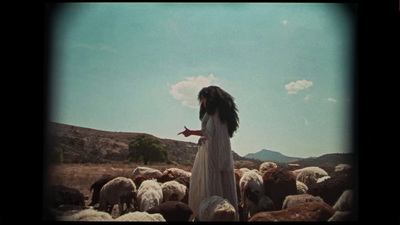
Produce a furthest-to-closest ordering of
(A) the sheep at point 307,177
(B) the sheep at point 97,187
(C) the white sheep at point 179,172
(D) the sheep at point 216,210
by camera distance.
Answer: (A) the sheep at point 307,177 < (C) the white sheep at point 179,172 < (B) the sheep at point 97,187 < (D) the sheep at point 216,210

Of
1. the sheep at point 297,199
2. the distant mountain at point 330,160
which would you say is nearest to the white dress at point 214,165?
the sheep at point 297,199

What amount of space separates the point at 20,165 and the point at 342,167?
4503 mm

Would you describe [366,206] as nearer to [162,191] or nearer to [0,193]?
[162,191]

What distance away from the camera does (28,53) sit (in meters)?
6.63

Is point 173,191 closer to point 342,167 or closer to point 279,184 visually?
point 279,184

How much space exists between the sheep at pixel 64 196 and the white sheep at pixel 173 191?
1.18 metres

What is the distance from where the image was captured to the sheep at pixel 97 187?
706cm

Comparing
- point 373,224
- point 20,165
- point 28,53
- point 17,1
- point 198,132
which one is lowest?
point 373,224

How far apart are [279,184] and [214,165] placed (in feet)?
3.28

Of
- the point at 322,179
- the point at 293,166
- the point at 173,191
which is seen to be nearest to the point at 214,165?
the point at 173,191

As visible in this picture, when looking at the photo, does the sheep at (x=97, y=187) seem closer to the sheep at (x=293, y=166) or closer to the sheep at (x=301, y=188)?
the sheep at (x=293, y=166)

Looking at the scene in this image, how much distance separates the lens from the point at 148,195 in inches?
276

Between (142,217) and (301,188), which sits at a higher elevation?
(301,188)

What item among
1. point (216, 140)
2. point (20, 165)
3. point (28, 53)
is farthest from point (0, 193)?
point (216, 140)
